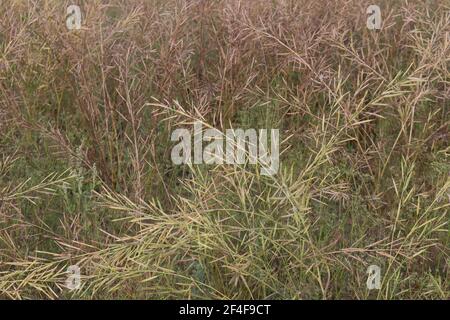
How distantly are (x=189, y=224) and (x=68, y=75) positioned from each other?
3.49 ft

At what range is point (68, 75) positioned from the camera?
2979 millimetres

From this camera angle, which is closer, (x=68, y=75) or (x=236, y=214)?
(x=236, y=214)

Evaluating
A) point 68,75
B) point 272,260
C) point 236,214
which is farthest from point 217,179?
point 68,75

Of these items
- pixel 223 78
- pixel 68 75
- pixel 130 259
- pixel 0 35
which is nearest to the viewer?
pixel 130 259

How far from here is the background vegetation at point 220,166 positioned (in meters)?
2.21

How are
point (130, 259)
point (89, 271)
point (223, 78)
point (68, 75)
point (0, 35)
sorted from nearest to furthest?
point (130, 259)
point (89, 271)
point (223, 78)
point (68, 75)
point (0, 35)

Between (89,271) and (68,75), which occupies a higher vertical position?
(68,75)

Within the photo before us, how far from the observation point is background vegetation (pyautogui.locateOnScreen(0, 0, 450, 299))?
2213 millimetres

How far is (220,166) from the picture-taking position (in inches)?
97.2
